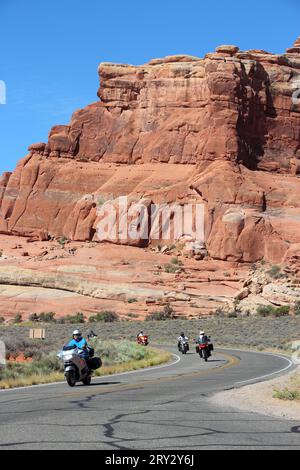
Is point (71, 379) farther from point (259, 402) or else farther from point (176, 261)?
point (176, 261)

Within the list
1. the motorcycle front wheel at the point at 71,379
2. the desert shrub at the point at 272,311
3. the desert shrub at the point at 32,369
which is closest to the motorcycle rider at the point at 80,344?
the motorcycle front wheel at the point at 71,379

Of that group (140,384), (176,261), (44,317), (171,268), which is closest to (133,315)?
(44,317)

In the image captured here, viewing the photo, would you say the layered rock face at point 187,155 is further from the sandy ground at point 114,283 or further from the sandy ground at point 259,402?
the sandy ground at point 259,402

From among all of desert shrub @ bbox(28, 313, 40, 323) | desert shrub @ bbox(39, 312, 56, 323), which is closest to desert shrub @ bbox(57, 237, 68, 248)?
desert shrub @ bbox(28, 313, 40, 323)

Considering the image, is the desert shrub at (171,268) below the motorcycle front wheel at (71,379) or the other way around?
the other way around

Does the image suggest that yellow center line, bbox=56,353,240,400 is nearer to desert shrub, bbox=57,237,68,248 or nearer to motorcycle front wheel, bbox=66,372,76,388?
motorcycle front wheel, bbox=66,372,76,388

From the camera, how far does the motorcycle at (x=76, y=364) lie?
17453 millimetres

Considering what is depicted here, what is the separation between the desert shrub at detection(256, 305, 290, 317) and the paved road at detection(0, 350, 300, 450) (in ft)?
138

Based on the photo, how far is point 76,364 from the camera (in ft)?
58.5

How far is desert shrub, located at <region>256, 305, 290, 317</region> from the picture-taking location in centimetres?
5972

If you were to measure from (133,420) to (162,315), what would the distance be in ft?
167

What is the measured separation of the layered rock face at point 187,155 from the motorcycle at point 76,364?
2237 inches

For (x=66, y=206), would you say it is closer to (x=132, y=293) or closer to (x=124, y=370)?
(x=132, y=293)
